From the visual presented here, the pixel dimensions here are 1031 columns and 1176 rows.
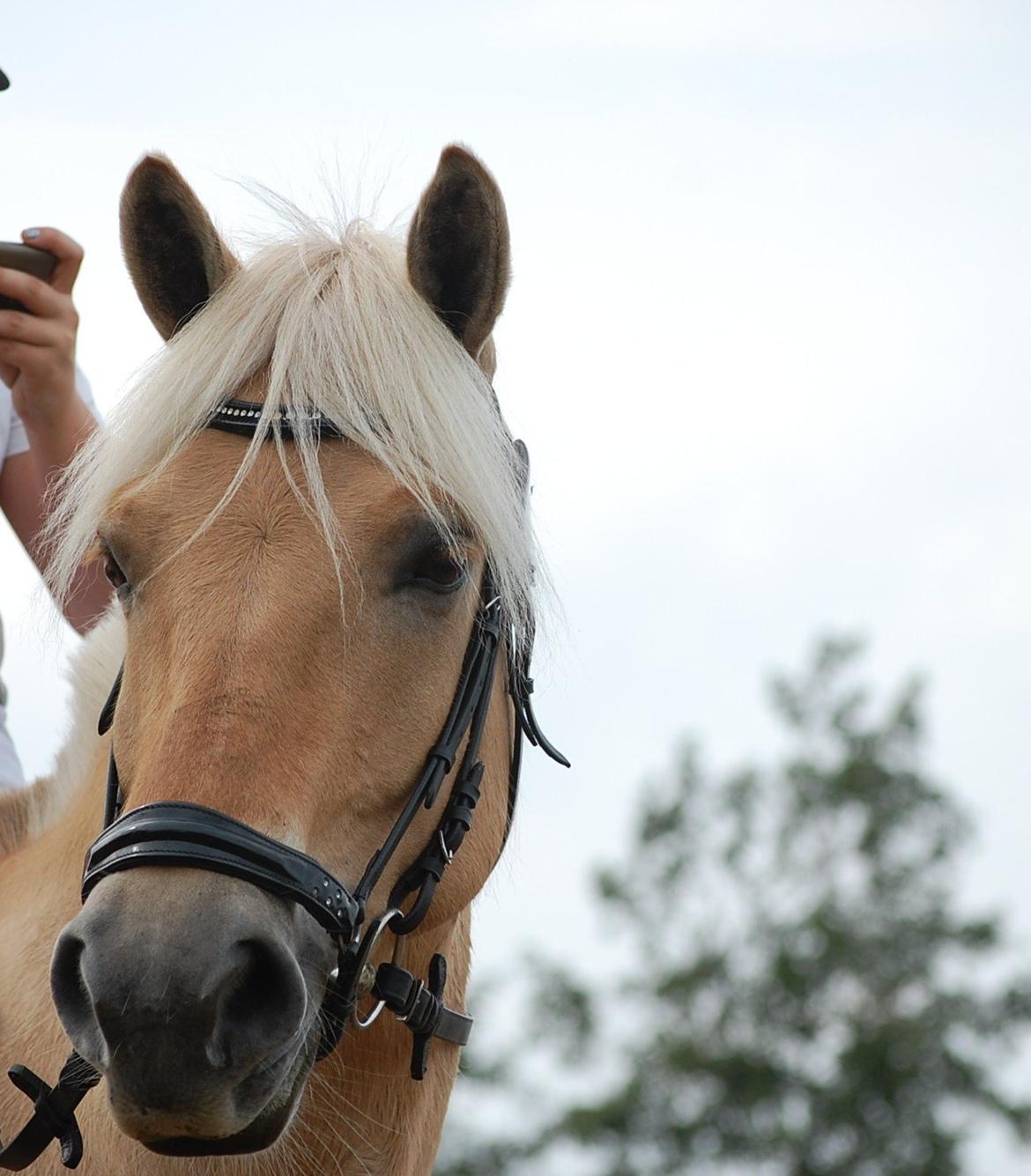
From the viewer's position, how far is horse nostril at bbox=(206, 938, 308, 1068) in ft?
7.43

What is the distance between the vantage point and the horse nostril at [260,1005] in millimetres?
2266

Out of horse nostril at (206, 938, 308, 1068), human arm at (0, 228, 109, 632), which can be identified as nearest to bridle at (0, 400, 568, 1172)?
horse nostril at (206, 938, 308, 1068)

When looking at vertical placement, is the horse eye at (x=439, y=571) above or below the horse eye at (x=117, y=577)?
above

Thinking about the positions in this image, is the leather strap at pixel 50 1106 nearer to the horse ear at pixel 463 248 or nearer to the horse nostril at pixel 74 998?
the horse nostril at pixel 74 998

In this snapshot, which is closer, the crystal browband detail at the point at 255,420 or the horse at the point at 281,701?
the horse at the point at 281,701

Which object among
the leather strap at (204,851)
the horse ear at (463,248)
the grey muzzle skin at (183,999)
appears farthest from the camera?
the horse ear at (463,248)

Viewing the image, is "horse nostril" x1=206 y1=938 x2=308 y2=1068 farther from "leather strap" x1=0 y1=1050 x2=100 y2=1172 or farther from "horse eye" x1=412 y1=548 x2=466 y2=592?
"horse eye" x1=412 y1=548 x2=466 y2=592

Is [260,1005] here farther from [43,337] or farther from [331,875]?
[43,337]

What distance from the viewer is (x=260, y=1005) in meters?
2.32

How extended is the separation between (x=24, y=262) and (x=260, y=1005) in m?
2.29

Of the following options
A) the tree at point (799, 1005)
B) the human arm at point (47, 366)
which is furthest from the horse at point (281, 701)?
the tree at point (799, 1005)

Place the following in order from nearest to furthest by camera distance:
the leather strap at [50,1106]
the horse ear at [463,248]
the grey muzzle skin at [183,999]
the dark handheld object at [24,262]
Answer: the grey muzzle skin at [183,999] < the leather strap at [50,1106] < the horse ear at [463,248] < the dark handheld object at [24,262]

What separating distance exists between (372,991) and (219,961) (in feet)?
2.19

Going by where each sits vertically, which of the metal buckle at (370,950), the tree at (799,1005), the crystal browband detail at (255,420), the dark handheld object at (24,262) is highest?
the tree at (799,1005)
